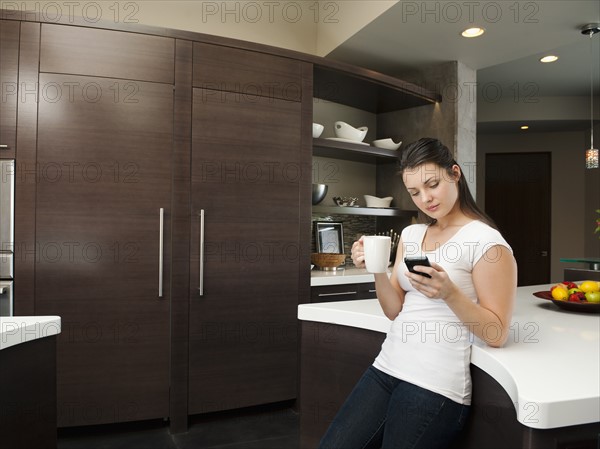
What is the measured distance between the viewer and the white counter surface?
912 millimetres

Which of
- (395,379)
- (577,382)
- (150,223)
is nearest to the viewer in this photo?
(577,382)

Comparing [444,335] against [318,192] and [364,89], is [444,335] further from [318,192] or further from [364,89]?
[364,89]

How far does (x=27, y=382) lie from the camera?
131 cm

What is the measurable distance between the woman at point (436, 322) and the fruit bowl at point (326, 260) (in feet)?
6.31

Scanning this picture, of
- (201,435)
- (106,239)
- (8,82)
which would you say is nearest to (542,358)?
(201,435)

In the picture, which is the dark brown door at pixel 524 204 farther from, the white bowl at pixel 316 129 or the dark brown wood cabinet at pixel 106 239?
the dark brown wood cabinet at pixel 106 239

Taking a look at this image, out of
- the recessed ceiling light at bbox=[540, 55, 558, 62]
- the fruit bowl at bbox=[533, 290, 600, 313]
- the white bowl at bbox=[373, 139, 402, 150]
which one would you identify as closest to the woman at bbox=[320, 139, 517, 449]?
the fruit bowl at bbox=[533, 290, 600, 313]

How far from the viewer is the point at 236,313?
112 inches

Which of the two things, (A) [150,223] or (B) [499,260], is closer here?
(B) [499,260]

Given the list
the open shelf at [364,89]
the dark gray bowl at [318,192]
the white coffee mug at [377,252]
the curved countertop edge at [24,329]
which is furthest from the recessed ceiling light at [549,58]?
the curved countertop edge at [24,329]

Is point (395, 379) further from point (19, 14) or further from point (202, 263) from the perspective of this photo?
point (19, 14)

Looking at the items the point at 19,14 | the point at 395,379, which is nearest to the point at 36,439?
the point at 395,379

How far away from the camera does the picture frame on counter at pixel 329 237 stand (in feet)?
12.0

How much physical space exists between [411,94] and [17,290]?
2976mm
